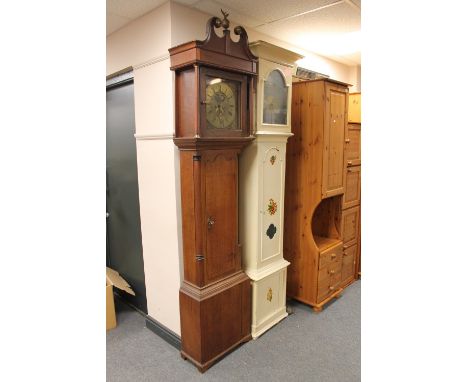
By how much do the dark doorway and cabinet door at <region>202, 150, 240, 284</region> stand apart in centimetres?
82

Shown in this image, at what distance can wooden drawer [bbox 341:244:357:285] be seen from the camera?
3.07 metres

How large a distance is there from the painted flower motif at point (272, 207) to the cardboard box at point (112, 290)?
1.37 metres

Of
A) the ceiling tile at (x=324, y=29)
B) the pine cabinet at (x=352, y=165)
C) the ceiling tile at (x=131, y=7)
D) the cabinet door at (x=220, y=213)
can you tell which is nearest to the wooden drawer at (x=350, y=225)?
the pine cabinet at (x=352, y=165)

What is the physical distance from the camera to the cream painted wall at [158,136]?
200cm

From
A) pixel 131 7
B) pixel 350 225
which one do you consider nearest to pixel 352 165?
pixel 350 225

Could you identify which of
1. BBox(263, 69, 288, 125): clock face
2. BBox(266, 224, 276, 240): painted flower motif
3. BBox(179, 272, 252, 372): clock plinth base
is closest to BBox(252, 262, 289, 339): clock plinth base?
BBox(179, 272, 252, 372): clock plinth base

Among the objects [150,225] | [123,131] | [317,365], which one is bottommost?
[317,365]

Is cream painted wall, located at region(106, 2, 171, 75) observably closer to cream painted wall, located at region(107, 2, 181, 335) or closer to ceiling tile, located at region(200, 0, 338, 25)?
cream painted wall, located at region(107, 2, 181, 335)
